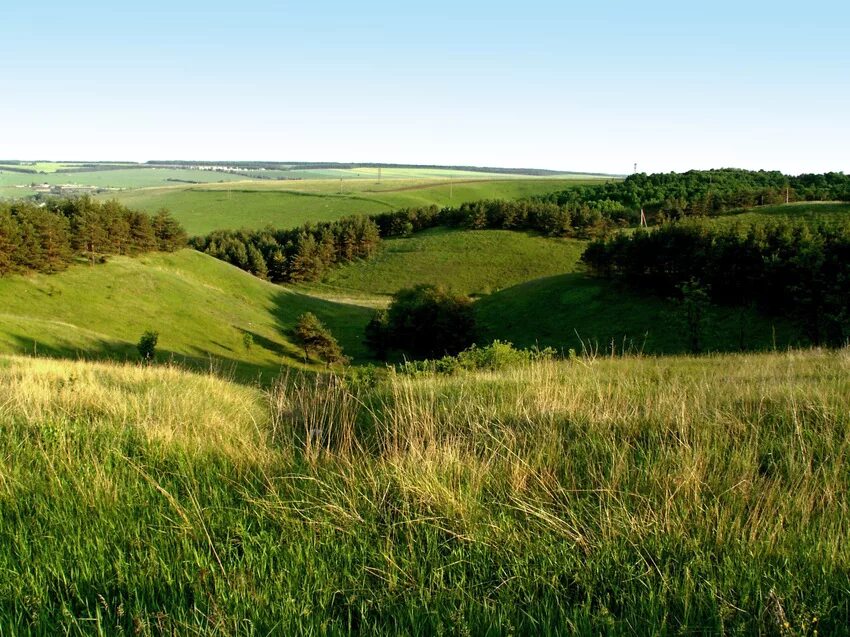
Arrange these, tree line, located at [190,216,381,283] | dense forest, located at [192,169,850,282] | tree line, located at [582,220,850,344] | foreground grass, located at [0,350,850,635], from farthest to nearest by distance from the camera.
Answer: dense forest, located at [192,169,850,282] → tree line, located at [190,216,381,283] → tree line, located at [582,220,850,344] → foreground grass, located at [0,350,850,635]

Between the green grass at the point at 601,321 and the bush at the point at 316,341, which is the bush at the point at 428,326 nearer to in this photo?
the green grass at the point at 601,321

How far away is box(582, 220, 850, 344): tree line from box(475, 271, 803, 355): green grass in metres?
1.90

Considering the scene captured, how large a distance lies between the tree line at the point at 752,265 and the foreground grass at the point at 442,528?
129 feet

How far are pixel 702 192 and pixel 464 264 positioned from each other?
224 feet

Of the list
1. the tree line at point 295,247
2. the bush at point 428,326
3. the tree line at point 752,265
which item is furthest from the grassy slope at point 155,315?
the tree line at point 752,265

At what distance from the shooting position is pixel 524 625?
2990 mm

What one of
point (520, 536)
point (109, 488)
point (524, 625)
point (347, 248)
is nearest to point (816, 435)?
point (520, 536)

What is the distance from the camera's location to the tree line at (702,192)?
397 feet

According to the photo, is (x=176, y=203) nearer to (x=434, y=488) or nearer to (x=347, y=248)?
(x=347, y=248)

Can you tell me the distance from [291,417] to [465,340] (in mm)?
60100

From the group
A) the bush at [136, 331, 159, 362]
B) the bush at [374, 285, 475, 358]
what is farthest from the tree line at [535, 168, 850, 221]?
the bush at [136, 331, 159, 362]

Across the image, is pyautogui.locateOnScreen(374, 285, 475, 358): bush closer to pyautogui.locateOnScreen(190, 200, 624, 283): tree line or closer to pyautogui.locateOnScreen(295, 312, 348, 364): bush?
pyautogui.locateOnScreen(295, 312, 348, 364): bush

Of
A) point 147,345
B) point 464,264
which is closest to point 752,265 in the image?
point 147,345

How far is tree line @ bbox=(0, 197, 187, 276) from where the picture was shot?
56875 millimetres
